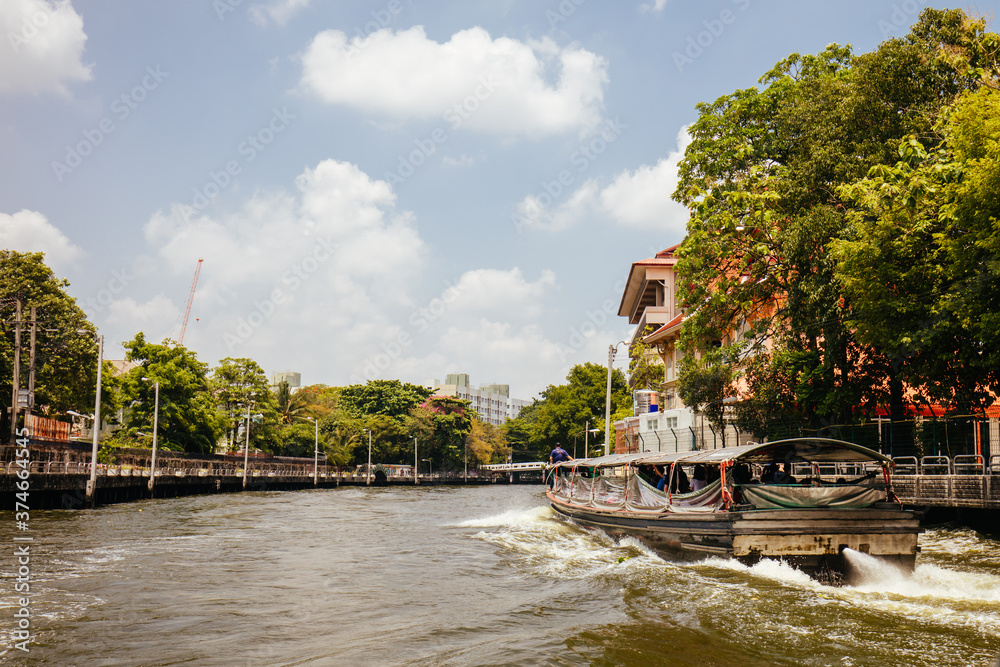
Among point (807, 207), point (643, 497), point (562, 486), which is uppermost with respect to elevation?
point (807, 207)

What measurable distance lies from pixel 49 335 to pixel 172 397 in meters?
16.7

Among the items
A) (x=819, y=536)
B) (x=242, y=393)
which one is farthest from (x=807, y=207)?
(x=242, y=393)

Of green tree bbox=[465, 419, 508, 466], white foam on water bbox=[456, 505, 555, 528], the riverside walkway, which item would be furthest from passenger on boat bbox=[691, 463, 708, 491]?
green tree bbox=[465, 419, 508, 466]

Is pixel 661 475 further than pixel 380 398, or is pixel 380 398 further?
pixel 380 398

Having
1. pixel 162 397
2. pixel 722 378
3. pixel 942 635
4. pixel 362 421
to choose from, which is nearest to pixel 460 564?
pixel 942 635

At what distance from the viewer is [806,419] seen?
26734 millimetres

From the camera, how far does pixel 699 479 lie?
16.8 meters

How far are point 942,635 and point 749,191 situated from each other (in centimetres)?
1637

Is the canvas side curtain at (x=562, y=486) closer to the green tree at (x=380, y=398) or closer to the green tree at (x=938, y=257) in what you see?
the green tree at (x=938, y=257)

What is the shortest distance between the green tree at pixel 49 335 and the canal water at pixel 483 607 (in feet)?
80.4

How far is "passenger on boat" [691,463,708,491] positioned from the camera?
54.2 feet

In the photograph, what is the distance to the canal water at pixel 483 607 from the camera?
28.1 feet

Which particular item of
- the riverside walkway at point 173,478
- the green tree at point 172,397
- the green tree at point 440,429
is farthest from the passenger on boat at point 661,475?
the green tree at point 440,429

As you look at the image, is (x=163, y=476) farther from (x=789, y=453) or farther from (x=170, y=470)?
(x=789, y=453)
